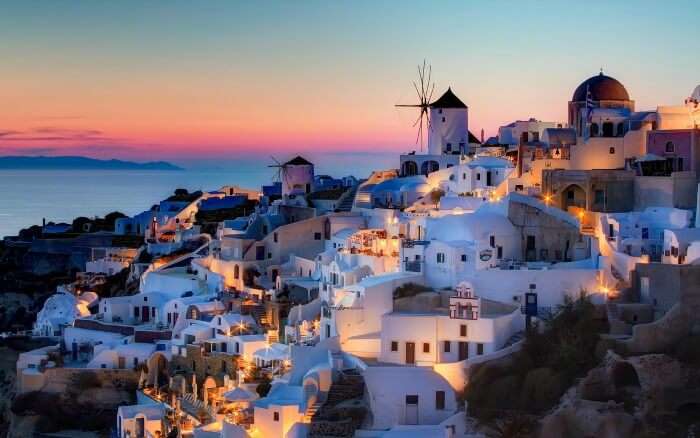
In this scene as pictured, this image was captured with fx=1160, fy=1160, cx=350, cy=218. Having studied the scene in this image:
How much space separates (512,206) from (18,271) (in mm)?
30533

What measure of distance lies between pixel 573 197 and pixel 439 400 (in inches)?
386

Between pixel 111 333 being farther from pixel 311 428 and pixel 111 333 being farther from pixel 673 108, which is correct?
pixel 673 108

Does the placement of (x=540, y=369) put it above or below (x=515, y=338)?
below

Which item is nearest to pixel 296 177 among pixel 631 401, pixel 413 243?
pixel 413 243

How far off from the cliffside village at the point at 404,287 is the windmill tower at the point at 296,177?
270 cm

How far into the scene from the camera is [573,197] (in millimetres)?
33656

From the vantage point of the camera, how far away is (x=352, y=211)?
40.9 metres

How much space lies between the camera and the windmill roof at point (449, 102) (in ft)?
151

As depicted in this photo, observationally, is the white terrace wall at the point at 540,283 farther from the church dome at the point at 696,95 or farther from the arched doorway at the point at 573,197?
the church dome at the point at 696,95

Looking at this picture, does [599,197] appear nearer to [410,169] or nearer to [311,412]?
[311,412]

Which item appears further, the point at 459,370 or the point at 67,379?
the point at 67,379

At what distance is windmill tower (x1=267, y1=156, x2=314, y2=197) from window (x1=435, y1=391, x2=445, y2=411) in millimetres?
21932

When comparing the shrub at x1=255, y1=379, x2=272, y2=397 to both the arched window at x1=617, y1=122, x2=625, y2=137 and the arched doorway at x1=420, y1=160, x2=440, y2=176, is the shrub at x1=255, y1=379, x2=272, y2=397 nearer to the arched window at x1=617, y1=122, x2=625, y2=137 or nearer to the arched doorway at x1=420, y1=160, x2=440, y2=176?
the arched window at x1=617, y1=122, x2=625, y2=137

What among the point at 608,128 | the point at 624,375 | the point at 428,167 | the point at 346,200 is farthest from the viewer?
the point at 428,167
